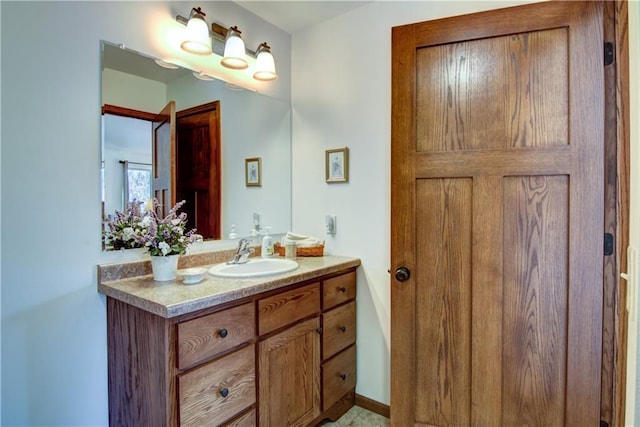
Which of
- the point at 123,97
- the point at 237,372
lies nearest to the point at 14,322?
the point at 237,372

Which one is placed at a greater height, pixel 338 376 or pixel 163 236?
pixel 163 236

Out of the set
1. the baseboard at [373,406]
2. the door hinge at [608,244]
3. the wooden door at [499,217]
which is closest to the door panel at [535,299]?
the wooden door at [499,217]

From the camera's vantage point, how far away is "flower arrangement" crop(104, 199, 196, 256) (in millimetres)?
1461

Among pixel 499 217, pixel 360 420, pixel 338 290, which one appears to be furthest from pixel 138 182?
pixel 360 420

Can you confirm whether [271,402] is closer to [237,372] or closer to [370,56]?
[237,372]

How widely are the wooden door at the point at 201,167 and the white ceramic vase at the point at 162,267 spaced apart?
1.32 feet

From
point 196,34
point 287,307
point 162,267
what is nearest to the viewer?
point 162,267

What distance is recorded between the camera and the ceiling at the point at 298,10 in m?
2.04

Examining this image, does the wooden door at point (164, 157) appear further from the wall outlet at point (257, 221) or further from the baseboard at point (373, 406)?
the baseboard at point (373, 406)

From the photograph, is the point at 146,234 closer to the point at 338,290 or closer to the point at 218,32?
the point at 338,290

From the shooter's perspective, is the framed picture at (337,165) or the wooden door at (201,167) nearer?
the wooden door at (201,167)

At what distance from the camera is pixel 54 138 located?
1.34 m

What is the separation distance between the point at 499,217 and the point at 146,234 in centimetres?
151

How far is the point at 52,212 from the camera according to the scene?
1338 millimetres
